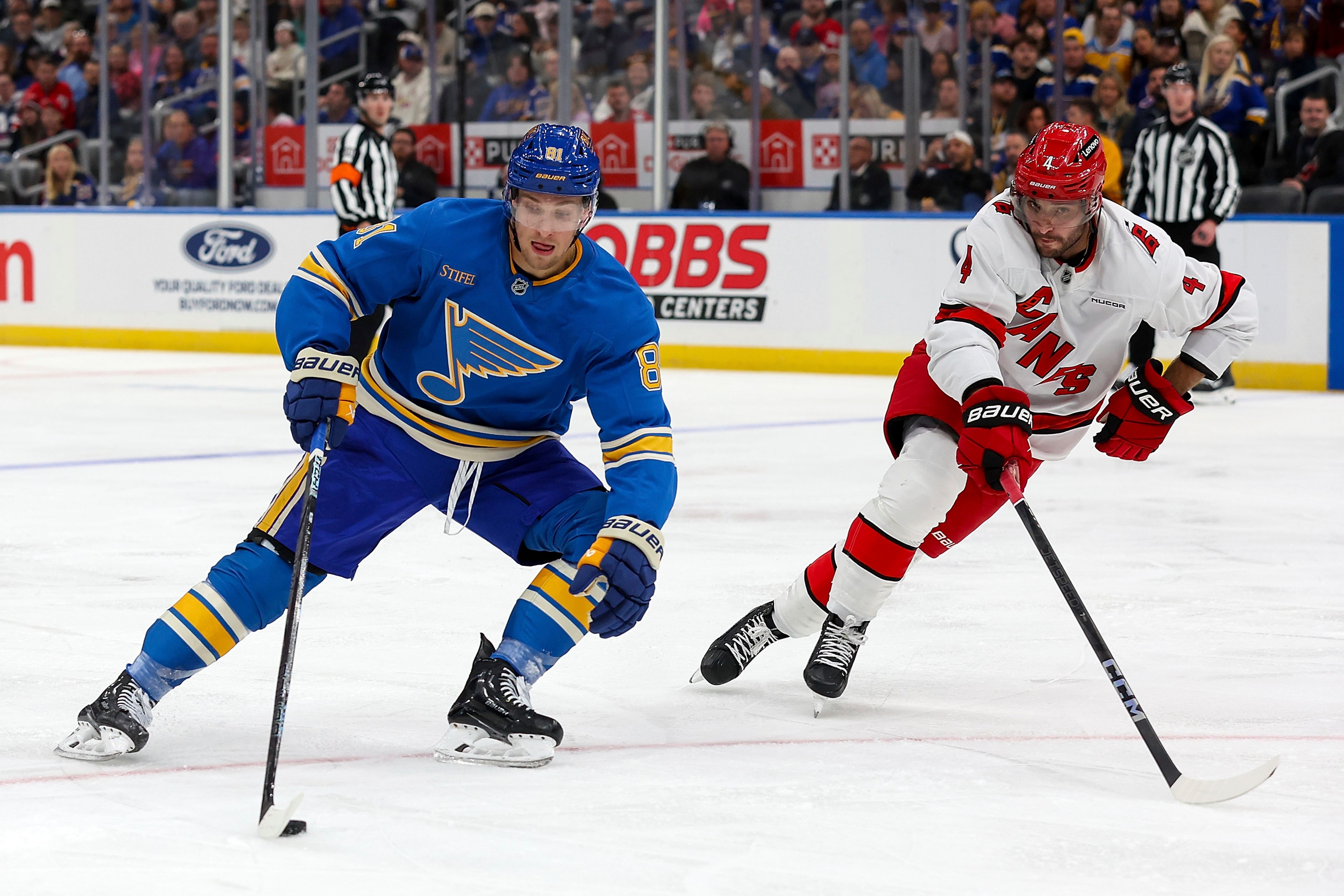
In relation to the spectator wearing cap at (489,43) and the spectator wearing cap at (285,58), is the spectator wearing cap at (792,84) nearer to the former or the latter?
the spectator wearing cap at (489,43)

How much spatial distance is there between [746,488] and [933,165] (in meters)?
4.49

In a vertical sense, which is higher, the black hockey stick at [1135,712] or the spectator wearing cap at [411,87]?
the spectator wearing cap at [411,87]

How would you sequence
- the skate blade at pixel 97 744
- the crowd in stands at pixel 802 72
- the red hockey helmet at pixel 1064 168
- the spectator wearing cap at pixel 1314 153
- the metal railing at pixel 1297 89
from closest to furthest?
the skate blade at pixel 97 744 < the red hockey helmet at pixel 1064 168 < the spectator wearing cap at pixel 1314 153 < the metal railing at pixel 1297 89 < the crowd in stands at pixel 802 72

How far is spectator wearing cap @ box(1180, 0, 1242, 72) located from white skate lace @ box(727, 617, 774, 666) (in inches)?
289

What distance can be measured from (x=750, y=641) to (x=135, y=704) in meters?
1.15

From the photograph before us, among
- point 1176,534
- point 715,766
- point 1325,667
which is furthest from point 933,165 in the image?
point 715,766

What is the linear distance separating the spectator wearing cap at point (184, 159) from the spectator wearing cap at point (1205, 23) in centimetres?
629

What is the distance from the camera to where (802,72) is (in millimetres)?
10086

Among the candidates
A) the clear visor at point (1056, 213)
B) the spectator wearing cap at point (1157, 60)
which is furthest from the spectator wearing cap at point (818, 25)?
the clear visor at point (1056, 213)

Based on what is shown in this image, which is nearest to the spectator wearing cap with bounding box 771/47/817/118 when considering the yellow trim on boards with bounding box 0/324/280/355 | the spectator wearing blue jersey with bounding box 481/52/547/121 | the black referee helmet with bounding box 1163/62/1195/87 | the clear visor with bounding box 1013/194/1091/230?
the spectator wearing blue jersey with bounding box 481/52/547/121

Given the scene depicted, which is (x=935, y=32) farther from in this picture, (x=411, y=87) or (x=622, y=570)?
(x=622, y=570)

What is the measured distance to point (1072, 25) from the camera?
398 inches

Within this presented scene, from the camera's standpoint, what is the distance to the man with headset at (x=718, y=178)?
10.2 meters

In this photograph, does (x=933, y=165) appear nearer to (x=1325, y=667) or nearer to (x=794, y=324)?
(x=794, y=324)
